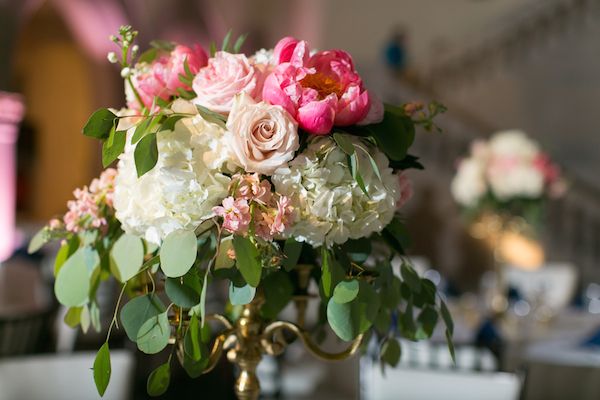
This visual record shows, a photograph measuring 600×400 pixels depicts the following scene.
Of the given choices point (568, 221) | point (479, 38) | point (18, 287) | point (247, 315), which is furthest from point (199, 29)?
point (247, 315)

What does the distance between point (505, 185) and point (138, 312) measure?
9.87 ft

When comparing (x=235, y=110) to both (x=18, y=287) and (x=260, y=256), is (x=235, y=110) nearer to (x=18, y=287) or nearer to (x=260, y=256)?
(x=260, y=256)

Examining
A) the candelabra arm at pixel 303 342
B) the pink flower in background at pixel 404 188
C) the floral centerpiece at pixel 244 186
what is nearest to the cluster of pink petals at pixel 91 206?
the floral centerpiece at pixel 244 186

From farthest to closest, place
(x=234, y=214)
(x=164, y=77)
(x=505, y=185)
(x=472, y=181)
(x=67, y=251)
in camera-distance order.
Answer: (x=472, y=181), (x=505, y=185), (x=67, y=251), (x=164, y=77), (x=234, y=214)

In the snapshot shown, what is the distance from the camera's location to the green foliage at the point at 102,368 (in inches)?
42.7

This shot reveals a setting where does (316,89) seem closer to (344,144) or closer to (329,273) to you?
(344,144)

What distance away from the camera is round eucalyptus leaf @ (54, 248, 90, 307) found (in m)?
1.28

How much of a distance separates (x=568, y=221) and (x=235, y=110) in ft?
24.4

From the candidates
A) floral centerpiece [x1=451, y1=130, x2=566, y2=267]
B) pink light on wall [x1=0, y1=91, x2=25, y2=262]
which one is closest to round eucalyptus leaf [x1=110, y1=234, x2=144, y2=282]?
floral centerpiece [x1=451, y1=130, x2=566, y2=267]

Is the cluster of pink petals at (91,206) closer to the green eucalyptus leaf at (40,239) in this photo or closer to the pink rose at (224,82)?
the green eucalyptus leaf at (40,239)

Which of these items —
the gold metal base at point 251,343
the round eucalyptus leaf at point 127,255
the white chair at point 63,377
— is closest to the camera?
the round eucalyptus leaf at point 127,255

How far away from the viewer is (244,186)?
3.53 ft

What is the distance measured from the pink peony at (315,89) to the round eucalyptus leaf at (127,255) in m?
0.31

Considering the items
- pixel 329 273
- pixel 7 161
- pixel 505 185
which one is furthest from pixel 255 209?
pixel 7 161
